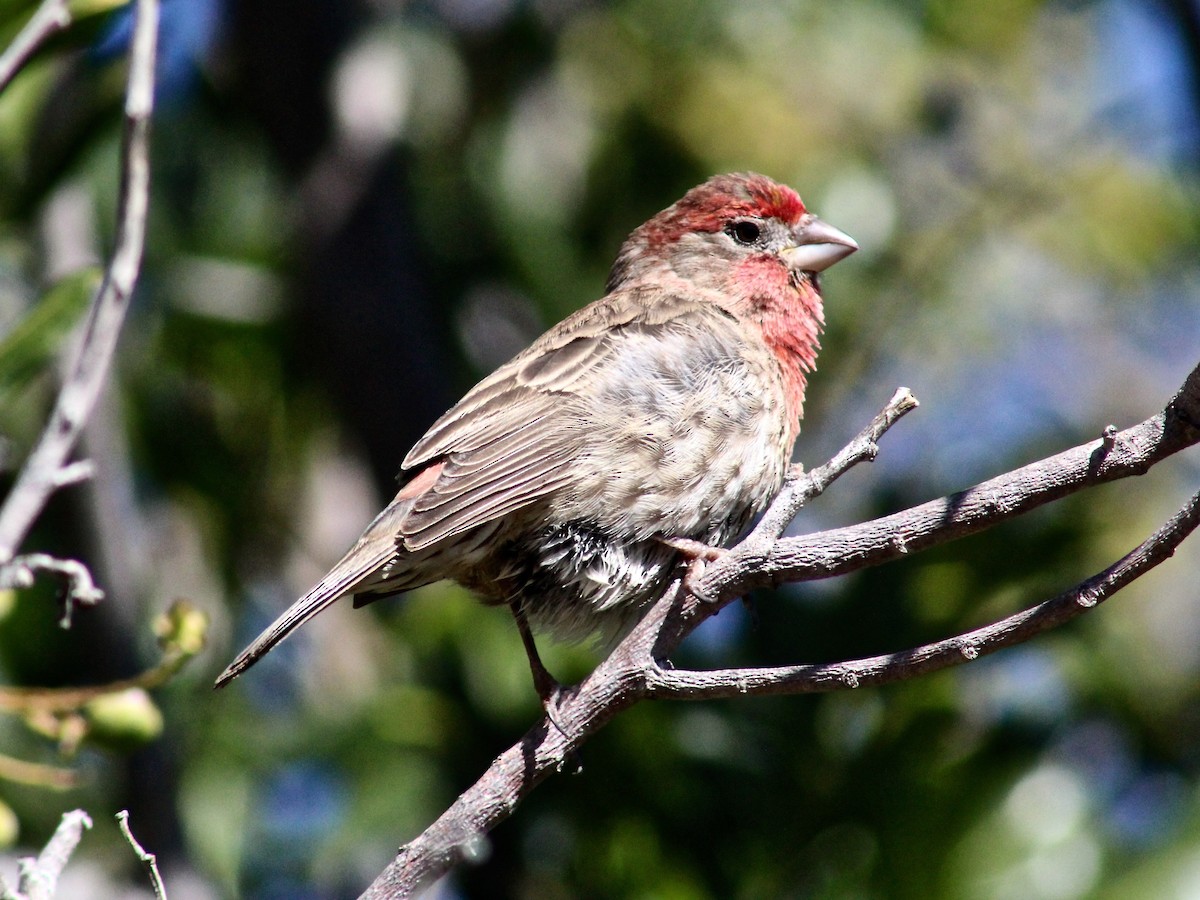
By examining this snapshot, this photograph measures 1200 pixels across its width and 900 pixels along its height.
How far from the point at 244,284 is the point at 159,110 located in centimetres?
84

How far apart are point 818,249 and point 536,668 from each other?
6.11 ft

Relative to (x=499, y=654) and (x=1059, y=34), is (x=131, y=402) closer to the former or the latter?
(x=499, y=654)

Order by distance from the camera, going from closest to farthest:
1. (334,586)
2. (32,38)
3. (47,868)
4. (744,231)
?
(47,868) → (32,38) → (334,586) → (744,231)

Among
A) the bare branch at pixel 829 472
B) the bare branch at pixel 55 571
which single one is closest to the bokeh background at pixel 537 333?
the bare branch at pixel 55 571

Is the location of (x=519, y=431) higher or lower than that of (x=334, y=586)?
higher

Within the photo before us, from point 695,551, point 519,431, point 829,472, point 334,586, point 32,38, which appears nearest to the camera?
point 32,38

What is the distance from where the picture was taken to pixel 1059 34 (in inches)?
303

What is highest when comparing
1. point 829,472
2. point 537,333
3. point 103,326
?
point 537,333

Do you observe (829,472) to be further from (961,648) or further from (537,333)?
(537,333)

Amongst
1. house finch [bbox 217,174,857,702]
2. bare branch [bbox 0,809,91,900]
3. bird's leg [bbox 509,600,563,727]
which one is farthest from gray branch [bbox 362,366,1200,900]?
house finch [bbox 217,174,857,702]

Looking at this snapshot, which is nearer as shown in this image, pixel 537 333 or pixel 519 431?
pixel 519 431

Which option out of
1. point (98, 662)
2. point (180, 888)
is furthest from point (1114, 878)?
point (98, 662)

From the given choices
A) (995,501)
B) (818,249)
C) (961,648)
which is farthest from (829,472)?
(818,249)

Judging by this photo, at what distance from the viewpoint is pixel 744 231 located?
5.26m
